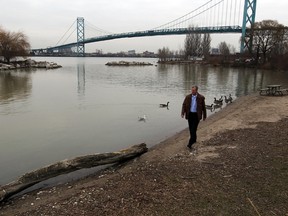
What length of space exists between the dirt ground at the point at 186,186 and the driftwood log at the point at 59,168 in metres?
0.21

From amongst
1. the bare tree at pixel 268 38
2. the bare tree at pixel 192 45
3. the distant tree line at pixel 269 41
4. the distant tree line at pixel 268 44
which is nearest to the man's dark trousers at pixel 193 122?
the distant tree line at pixel 268 44

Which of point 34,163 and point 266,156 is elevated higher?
point 266,156

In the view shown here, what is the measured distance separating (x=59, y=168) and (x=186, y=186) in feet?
9.96

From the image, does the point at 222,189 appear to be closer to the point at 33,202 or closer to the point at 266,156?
the point at 266,156

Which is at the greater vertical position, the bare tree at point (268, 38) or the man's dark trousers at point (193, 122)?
the bare tree at point (268, 38)

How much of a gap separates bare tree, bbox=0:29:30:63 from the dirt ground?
58.9 metres

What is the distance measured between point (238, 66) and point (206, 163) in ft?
198

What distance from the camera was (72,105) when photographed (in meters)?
19.5

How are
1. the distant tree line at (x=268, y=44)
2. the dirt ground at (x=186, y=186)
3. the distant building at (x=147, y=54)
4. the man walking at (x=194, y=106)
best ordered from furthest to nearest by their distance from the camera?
the distant building at (x=147, y=54) → the distant tree line at (x=268, y=44) → the man walking at (x=194, y=106) → the dirt ground at (x=186, y=186)

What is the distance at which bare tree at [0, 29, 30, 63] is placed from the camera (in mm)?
59922

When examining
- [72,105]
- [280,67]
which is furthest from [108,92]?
[280,67]

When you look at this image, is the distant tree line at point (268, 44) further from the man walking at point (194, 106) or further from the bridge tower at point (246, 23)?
the man walking at point (194, 106)

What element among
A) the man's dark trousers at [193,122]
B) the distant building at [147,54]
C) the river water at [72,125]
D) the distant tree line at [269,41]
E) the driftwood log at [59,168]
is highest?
the distant tree line at [269,41]

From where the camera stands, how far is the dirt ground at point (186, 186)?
17.1ft
